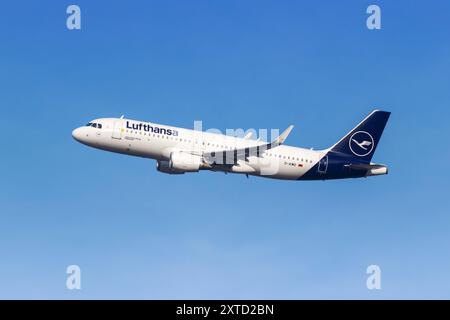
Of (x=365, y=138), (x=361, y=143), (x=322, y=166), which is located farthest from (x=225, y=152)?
(x=365, y=138)

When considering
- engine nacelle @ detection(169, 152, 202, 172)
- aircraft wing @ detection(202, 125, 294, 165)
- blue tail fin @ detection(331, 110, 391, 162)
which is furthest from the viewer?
blue tail fin @ detection(331, 110, 391, 162)

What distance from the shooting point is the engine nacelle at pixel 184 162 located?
94.6 m

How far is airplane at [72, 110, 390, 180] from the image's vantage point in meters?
94.8

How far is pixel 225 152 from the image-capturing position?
9575 centimetres

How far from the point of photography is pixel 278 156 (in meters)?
101

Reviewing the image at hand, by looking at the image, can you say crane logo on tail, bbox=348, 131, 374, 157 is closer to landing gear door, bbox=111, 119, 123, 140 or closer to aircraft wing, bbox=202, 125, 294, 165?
aircraft wing, bbox=202, 125, 294, 165

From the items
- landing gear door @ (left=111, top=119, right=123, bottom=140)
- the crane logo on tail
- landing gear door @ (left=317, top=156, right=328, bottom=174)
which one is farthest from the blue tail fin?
landing gear door @ (left=111, top=119, right=123, bottom=140)

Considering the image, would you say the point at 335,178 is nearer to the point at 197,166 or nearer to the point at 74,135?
the point at 197,166

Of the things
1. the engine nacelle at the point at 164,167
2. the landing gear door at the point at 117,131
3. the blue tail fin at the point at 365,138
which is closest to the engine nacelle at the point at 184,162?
the engine nacelle at the point at 164,167

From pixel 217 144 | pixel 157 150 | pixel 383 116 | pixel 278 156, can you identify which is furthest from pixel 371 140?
pixel 157 150

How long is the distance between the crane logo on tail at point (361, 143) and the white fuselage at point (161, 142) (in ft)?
36.8

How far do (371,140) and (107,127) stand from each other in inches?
1378

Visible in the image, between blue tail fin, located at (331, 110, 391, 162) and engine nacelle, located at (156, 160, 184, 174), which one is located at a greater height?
blue tail fin, located at (331, 110, 391, 162)

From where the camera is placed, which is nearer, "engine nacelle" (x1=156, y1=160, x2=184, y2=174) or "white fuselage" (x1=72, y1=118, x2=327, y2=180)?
"white fuselage" (x1=72, y1=118, x2=327, y2=180)
